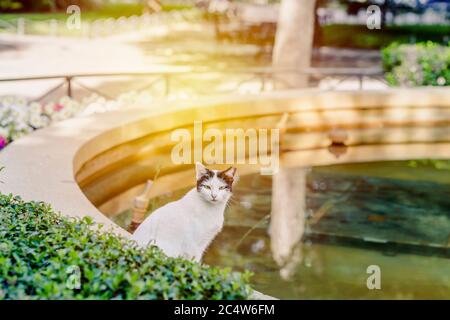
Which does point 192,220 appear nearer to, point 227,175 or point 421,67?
point 227,175

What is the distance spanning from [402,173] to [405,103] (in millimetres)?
2434

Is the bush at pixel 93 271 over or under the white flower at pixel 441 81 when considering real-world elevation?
under

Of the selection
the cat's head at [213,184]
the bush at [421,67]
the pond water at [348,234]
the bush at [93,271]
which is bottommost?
the pond water at [348,234]

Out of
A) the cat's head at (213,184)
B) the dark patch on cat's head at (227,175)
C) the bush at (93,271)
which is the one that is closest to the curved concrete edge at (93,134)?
the cat's head at (213,184)

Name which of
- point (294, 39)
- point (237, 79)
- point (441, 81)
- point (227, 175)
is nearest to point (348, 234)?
point (227, 175)

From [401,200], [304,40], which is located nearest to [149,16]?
[304,40]

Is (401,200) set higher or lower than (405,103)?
lower

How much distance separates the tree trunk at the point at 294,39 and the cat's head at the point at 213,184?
1133 centimetres

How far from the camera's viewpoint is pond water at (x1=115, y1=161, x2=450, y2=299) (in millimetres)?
8148

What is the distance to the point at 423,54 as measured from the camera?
1820cm

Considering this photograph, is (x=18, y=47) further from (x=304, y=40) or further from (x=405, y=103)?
(x=405, y=103)

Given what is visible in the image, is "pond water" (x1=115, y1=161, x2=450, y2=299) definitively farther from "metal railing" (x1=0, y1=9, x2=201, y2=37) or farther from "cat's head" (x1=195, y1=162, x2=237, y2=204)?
"metal railing" (x1=0, y1=9, x2=201, y2=37)

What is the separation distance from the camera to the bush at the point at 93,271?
166 inches

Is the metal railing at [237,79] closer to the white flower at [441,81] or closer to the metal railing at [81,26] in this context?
the white flower at [441,81]
